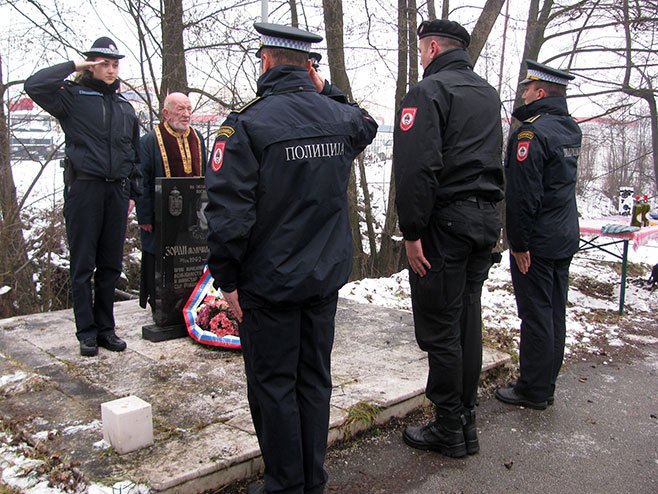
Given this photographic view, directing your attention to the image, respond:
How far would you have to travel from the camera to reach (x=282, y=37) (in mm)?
2441

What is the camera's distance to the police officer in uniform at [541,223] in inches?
157

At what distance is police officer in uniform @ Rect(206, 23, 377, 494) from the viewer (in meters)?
2.32

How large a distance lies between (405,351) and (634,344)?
2902 millimetres

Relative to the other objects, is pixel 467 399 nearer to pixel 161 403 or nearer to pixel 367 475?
pixel 367 475

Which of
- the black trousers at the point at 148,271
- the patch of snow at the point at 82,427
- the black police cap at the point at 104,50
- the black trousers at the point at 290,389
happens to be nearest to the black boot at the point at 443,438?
the black trousers at the point at 290,389

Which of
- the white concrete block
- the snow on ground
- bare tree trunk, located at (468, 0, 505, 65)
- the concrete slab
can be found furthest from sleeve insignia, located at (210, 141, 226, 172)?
bare tree trunk, located at (468, 0, 505, 65)

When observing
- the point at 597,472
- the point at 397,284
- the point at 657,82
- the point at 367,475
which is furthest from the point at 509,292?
the point at 657,82

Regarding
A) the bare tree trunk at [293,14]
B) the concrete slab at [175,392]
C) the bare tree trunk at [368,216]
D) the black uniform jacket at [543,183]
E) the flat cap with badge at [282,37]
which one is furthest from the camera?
the bare tree trunk at [368,216]

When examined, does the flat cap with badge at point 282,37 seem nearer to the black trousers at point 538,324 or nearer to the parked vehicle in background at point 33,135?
the black trousers at point 538,324

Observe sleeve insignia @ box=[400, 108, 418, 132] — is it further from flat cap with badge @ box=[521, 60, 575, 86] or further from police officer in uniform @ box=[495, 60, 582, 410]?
flat cap with badge @ box=[521, 60, 575, 86]

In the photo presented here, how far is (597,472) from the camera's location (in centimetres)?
321

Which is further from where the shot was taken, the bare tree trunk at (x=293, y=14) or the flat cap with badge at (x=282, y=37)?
the bare tree trunk at (x=293, y=14)

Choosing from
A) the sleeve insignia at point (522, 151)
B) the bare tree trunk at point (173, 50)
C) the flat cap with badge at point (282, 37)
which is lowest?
the sleeve insignia at point (522, 151)

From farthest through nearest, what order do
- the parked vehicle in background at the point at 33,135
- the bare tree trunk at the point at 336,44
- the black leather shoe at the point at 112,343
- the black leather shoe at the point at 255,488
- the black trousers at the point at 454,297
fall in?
the bare tree trunk at the point at 336,44 → the parked vehicle in background at the point at 33,135 → the black leather shoe at the point at 112,343 → the black trousers at the point at 454,297 → the black leather shoe at the point at 255,488
